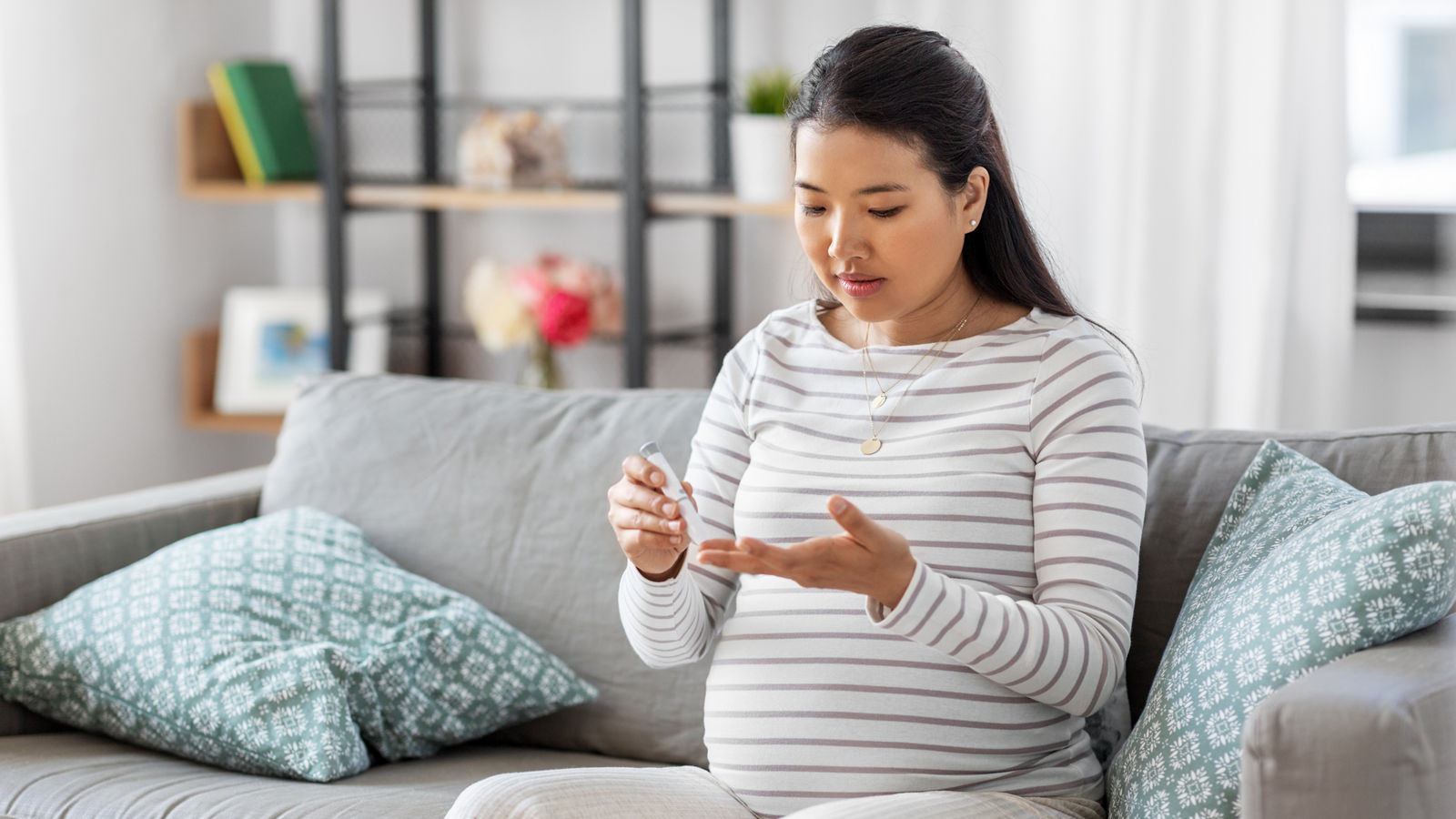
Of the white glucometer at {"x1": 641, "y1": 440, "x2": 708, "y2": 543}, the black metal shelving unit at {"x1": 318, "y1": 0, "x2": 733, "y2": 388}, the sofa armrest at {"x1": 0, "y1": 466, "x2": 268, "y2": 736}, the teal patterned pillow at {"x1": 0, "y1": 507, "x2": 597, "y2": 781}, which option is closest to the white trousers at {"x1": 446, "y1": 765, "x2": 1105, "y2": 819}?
the white glucometer at {"x1": 641, "y1": 440, "x2": 708, "y2": 543}

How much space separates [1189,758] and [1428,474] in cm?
47

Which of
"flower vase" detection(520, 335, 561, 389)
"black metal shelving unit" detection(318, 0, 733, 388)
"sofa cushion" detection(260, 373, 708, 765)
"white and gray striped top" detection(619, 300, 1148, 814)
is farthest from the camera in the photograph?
"flower vase" detection(520, 335, 561, 389)

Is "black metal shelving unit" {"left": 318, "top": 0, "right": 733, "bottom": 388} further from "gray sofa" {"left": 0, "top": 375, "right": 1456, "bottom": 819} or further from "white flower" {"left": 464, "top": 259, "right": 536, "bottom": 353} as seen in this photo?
"gray sofa" {"left": 0, "top": 375, "right": 1456, "bottom": 819}

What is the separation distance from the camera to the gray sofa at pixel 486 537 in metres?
1.46

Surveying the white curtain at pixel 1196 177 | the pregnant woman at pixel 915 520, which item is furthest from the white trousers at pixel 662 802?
the white curtain at pixel 1196 177

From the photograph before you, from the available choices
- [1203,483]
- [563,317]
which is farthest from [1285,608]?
[563,317]

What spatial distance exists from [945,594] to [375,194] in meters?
2.23

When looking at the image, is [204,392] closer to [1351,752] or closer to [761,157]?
[761,157]

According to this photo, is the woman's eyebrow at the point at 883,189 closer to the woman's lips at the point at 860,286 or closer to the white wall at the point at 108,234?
the woman's lips at the point at 860,286

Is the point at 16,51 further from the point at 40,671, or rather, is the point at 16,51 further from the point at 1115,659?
the point at 1115,659

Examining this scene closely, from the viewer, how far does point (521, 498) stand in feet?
5.87

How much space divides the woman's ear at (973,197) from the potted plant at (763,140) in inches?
55.2

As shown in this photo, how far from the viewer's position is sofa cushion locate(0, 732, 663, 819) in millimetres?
1430

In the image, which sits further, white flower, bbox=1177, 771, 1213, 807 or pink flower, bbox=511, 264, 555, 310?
pink flower, bbox=511, 264, 555, 310
